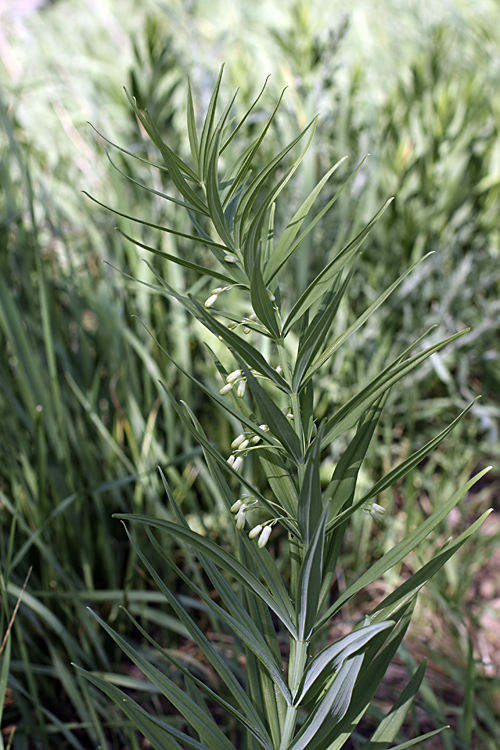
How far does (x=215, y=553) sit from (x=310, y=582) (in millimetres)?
74

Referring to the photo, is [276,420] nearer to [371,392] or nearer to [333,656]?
[371,392]

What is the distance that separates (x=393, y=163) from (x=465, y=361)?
0.61 meters

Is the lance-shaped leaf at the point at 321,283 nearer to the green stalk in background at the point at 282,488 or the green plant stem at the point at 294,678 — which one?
the green stalk in background at the point at 282,488

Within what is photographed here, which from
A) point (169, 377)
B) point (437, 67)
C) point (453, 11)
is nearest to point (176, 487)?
point (169, 377)

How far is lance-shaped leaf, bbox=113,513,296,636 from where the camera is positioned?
396mm

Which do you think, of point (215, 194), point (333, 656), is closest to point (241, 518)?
point (333, 656)

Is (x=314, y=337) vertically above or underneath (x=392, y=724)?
above

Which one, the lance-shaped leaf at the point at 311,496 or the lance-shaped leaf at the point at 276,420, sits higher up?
the lance-shaped leaf at the point at 276,420

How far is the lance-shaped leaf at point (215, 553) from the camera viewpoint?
40cm

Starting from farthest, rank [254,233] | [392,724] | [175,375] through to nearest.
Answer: [175,375], [392,724], [254,233]

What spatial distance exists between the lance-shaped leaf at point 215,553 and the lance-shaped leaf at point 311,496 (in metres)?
0.05

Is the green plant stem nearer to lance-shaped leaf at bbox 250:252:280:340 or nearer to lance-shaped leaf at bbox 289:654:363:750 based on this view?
lance-shaped leaf at bbox 289:654:363:750

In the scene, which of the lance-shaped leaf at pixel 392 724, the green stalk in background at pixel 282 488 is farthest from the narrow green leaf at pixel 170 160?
the lance-shaped leaf at pixel 392 724

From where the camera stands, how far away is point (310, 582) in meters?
0.43
